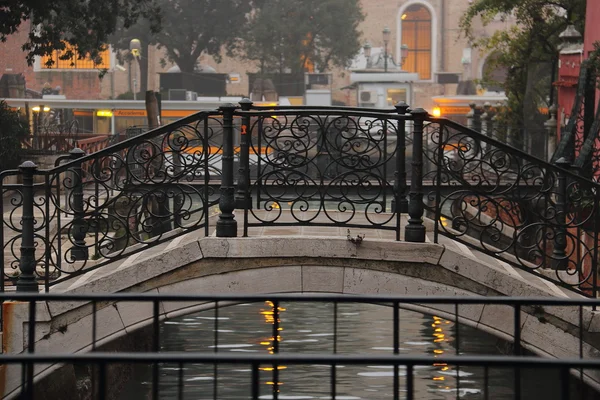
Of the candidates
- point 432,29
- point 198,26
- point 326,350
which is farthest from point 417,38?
point 326,350

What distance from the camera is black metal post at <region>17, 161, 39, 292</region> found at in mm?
10203

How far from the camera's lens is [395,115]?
10.5 meters

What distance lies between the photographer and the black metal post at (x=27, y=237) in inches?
402

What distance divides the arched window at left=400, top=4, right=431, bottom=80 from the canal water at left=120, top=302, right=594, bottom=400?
56.5 metres

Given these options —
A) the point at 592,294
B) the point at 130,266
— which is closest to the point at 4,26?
the point at 130,266

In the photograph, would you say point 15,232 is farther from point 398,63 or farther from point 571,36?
point 398,63

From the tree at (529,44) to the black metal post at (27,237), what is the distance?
13.8m

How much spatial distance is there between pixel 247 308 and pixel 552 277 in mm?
9650

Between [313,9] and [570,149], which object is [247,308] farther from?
[313,9]

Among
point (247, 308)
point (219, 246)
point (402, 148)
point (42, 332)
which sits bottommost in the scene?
point (247, 308)

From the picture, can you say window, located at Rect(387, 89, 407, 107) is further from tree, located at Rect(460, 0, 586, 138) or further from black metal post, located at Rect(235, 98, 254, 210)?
black metal post, located at Rect(235, 98, 254, 210)

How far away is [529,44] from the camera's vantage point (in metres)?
25.2

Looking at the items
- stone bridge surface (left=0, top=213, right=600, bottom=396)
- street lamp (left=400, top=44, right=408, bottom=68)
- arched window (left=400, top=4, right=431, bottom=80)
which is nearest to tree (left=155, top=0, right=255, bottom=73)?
street lamp (left=400, top=44, right=408, bottom=68)

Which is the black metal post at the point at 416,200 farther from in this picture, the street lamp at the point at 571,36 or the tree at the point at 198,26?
the tree at the point at 198,26
